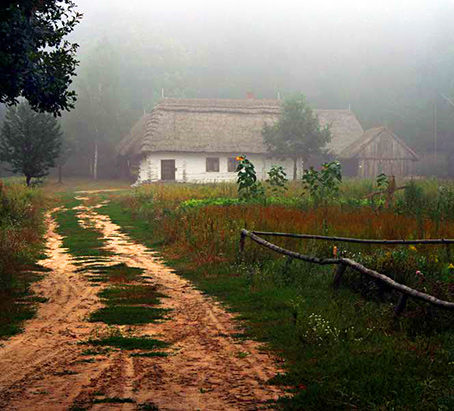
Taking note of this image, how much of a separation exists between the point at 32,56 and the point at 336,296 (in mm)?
6571

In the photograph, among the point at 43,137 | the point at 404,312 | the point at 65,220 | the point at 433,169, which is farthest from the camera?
the point at 433,169

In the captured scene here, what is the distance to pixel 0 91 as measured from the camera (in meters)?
9.47

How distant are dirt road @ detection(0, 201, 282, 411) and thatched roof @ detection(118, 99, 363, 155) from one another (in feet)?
108

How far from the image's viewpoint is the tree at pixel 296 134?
40.1m

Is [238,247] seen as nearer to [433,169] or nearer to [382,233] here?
[382,233]

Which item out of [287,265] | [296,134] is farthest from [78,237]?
[296,134]

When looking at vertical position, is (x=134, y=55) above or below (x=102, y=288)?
above

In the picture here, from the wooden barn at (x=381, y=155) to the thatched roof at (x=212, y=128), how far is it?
2755 mm

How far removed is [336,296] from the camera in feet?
27.0

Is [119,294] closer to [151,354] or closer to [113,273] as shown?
[113,273]

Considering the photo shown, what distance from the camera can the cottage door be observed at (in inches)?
1638

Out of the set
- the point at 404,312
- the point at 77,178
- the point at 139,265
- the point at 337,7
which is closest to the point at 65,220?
the point at 139,265

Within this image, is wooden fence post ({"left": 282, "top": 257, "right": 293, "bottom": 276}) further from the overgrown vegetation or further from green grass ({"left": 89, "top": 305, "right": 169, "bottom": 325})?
the overgrown vegetation

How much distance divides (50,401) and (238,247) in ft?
24.7
